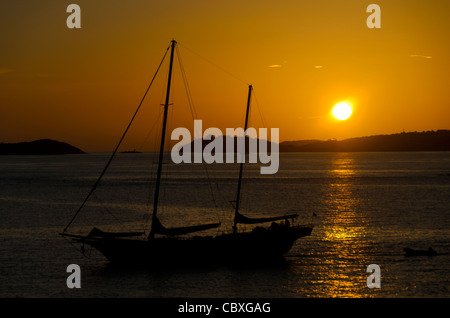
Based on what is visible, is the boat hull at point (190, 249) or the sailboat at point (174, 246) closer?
the sailboat at point (174, 246)

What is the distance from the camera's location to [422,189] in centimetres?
12606

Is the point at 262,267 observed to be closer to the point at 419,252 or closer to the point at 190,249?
the point at 190,249

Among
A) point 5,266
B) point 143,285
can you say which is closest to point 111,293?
point 143,285

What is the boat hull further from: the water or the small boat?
the small boat

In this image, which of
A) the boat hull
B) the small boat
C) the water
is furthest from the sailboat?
the small boat

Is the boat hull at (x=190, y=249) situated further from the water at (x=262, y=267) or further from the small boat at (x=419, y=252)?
the small boat at (x=419, y=252)

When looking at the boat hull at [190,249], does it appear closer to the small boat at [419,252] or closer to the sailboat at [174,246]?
the sailboat at [174,246]

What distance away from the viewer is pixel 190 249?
42.3m

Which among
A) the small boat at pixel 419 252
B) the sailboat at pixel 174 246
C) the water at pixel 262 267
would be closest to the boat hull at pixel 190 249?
the sailboat at pixel 174 246

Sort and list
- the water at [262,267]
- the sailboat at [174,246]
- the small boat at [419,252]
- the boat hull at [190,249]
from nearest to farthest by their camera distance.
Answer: the water at [262,267], the sailboat at [174,246], the boat hull at [190,249], the small boat at [419,252]

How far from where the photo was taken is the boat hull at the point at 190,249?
41719 millimetres

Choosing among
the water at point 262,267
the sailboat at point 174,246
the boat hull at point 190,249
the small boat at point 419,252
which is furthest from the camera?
the small boat at point 419,252

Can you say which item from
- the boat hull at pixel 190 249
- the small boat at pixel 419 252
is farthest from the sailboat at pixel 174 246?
the small boat at pixel 419 252

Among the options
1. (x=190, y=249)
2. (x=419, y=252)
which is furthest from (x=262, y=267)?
(x=419, y=252)
